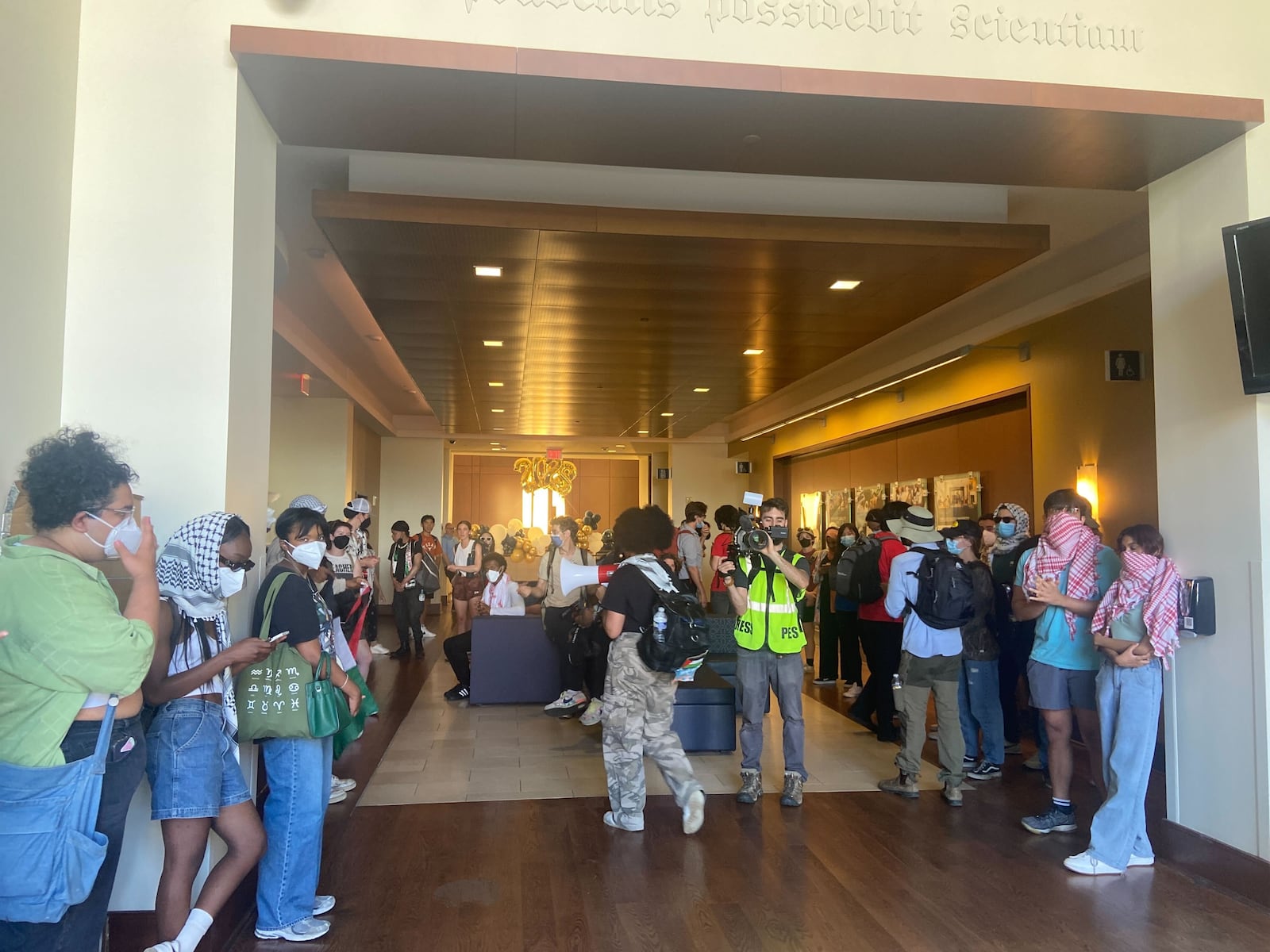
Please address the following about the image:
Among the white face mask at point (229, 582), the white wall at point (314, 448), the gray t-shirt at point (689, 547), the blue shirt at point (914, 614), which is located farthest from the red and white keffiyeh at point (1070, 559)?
the white wall at point (314, 448)

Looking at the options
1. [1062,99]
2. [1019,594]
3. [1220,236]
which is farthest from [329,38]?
[1019,594]

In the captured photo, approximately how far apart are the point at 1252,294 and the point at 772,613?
2572 mm

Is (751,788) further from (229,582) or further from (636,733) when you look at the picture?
(229,582)

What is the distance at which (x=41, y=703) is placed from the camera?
2129mm

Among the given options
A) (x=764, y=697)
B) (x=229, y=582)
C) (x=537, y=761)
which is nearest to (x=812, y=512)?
(x=537, y=761)

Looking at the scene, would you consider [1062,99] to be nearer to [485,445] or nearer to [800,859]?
[800,859]

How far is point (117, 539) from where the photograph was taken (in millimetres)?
2307

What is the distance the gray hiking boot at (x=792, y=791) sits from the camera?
4680 mm

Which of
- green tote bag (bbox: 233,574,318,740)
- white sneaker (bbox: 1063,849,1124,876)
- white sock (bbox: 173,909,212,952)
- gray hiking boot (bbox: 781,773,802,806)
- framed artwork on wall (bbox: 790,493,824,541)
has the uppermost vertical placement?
framed artwork on wall (bbox: 790,493,824,541)

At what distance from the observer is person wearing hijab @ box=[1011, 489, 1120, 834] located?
420 cm

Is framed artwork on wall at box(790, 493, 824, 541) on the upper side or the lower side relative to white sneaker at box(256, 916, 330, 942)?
upper

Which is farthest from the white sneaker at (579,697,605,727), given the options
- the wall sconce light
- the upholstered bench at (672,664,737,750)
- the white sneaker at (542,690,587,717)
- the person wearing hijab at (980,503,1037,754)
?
the wall sconce light

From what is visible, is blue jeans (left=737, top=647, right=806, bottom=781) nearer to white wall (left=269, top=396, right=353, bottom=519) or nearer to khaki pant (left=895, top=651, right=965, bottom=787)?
khaki pant (left=895, top=651, right=965, bottom=787)

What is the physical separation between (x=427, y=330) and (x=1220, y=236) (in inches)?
247
